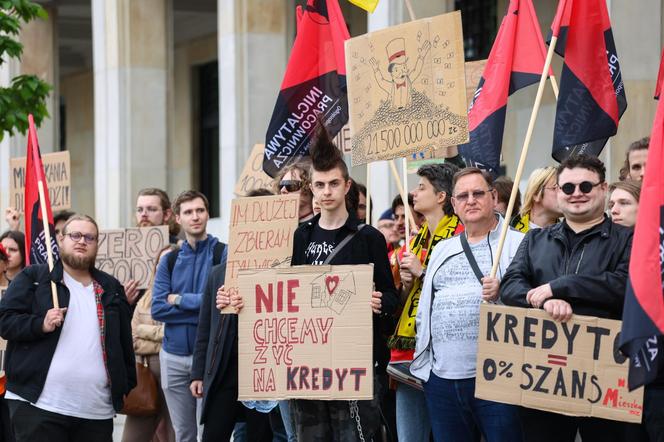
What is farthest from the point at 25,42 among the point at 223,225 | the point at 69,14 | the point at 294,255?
the point at 294,255

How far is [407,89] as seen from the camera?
25.1ft

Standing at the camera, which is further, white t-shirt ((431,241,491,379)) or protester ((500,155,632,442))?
white t-shirt ((431,241,491,379))

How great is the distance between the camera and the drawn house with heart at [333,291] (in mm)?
6988

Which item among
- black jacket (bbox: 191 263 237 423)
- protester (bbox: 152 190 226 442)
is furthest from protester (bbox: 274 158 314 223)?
protester (bbox: 152 190 226 442)

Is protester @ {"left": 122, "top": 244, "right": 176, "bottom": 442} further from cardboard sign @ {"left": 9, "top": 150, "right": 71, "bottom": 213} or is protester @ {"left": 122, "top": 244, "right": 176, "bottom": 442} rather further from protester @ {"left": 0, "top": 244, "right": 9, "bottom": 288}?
cardboard sign @ {"left": 9, "top": 150, "right": 71, "bottom": 213}

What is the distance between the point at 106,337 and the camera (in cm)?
812

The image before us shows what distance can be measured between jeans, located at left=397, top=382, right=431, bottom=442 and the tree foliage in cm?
721

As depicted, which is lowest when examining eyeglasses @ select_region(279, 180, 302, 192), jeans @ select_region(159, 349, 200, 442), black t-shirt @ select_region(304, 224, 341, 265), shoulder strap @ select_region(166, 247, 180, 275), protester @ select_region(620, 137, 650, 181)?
jeans @ select_region(159, 349, 200, 442)

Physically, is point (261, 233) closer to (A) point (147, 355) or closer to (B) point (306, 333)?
(B) point (306, 333)

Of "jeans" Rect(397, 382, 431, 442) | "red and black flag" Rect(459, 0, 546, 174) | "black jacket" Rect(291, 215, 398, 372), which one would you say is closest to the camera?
"black jacket" Rect(291, 215, 398, 372)

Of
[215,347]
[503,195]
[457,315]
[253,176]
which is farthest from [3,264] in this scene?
[457,315]

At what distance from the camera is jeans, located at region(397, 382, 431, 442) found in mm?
7773

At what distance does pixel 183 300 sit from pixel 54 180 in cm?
377

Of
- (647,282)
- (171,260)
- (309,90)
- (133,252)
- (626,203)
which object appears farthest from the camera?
(133,252)
